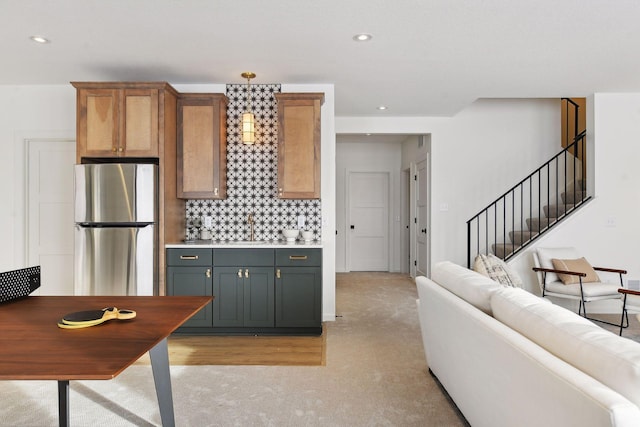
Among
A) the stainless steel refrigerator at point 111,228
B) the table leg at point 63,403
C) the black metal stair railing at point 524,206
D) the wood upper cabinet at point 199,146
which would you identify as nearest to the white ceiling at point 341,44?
the wood upper cabinet at point 199,146

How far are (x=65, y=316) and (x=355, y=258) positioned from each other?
271 inches

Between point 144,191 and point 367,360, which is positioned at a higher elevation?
point 144,191

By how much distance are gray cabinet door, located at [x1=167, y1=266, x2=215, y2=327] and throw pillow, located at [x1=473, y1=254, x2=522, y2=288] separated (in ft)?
8.20

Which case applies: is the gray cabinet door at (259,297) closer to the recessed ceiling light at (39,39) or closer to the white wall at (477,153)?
the recessed ceiling light at (39,39)

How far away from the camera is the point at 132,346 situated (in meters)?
1.29

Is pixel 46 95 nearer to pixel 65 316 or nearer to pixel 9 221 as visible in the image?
pixel 9 221

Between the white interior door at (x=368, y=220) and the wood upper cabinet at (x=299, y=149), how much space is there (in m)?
4.09

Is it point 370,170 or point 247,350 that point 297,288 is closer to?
point 247,350

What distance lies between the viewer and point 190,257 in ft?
13.1

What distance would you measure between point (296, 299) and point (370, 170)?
4.74 meters

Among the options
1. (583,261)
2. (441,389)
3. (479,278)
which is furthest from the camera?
(583,261)

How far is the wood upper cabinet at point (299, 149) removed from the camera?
4.23 metres

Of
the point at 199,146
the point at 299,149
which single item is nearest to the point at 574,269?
the point at 299,149

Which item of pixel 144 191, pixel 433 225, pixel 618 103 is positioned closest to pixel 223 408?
pixel 144 191
